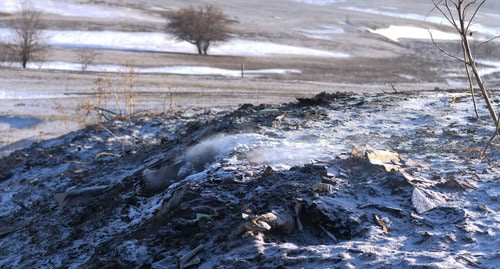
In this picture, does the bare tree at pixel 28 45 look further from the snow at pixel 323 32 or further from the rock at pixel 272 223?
the rock at pixel 272 223

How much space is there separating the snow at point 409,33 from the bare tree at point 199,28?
18705mm

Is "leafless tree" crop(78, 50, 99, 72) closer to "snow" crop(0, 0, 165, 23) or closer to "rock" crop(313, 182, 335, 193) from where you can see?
"snow" crop(0, 0, 165, 23)

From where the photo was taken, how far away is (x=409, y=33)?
58.1 m

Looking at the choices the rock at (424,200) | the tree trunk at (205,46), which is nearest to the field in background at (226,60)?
the tree trunk at (205,46)

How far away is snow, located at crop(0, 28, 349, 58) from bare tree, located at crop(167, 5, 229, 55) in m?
1.03

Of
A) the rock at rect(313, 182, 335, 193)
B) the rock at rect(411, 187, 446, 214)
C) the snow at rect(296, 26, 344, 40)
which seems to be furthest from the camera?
the snow at rect(296, 26, 344, 40)

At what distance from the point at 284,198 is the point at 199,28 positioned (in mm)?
37102

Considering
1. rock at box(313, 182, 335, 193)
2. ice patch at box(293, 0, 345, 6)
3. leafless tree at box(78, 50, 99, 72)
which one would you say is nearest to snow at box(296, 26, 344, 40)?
leafless tree at box(78, 50, 99, 72)

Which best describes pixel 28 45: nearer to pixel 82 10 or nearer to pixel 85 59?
pixel 85 59

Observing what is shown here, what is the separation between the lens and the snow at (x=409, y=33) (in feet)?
181

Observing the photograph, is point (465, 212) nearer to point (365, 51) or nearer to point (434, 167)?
point (434, 167)

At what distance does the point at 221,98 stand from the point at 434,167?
52.2ft

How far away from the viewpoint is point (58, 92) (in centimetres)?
2098

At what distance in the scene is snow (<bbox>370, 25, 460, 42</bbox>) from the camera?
2175 inches
